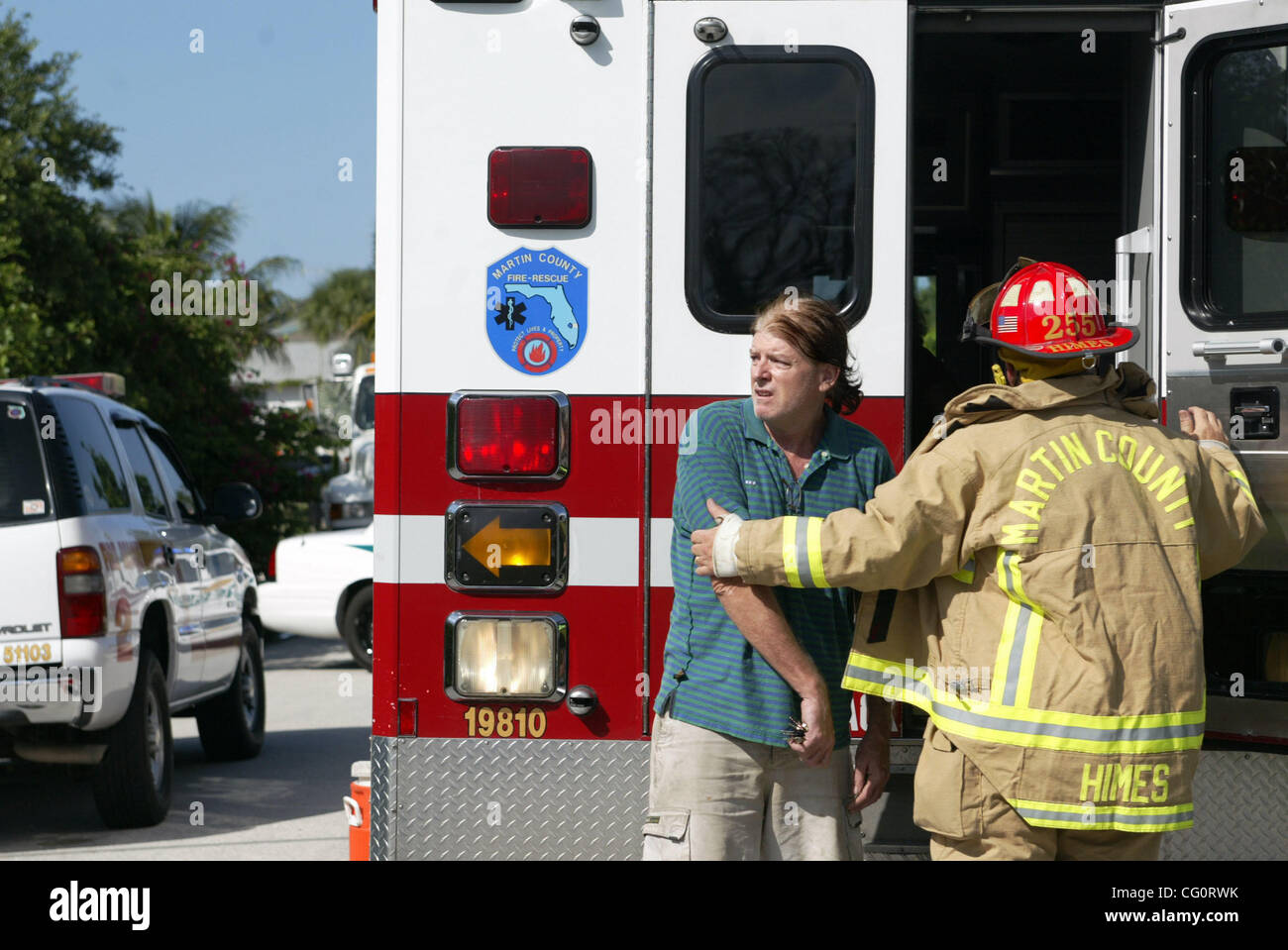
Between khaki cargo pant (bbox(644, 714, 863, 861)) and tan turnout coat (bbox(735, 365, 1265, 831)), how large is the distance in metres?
0.37

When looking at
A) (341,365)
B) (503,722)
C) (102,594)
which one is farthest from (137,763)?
(341,365)

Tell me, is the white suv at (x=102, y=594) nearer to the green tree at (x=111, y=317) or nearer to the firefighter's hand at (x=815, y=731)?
the firefighter's hand at (x=815, y=731)

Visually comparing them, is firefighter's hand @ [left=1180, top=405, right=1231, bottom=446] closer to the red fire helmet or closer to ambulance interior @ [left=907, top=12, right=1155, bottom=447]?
the red fire helmet

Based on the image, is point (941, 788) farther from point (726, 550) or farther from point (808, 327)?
point (808, 327)

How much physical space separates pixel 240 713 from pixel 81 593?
3.02 metres

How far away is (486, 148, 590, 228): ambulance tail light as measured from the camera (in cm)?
370

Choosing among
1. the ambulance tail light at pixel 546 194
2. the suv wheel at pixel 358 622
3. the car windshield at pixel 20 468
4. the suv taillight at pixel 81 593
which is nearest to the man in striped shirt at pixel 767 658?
the ambulance tail light at pixel 546 194

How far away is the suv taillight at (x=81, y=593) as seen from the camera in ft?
20.8

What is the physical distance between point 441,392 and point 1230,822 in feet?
7.29

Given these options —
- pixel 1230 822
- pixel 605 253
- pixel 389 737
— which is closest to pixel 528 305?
pixel 605 253

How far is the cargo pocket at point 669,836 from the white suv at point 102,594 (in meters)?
3.98

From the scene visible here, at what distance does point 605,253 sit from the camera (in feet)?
12.2

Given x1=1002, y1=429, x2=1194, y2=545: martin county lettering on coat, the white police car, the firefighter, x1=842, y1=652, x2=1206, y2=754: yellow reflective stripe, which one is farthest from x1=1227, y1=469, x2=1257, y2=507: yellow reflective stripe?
the white police car

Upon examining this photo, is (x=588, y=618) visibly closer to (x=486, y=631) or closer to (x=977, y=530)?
(x=486, y=631)
